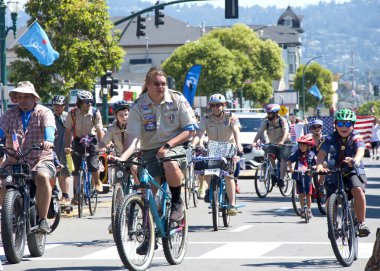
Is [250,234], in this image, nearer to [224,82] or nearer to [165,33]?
[224,82]

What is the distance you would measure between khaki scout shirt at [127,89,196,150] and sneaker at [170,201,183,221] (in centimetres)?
56

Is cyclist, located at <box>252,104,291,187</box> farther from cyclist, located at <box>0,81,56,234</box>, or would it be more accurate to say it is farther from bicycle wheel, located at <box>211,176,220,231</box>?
cyclist, located at <box>0,81,56,234</box>

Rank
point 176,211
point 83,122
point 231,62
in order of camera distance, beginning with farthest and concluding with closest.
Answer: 1. point 231,62
2. point 83,122
3. point 176,211

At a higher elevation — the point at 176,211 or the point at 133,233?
the point at 176,211

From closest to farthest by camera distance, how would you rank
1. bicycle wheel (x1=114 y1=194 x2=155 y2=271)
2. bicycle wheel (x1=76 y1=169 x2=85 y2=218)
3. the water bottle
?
bicycle wheel (x1=114 y1=194 x2=155 y2=271), bicycle wheel (x1=76 y1=169 x2=85 y2=218), the water bottle

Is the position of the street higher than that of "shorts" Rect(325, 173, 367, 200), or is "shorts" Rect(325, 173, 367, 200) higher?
"shorts" Rect(325, 173, 367, 200)

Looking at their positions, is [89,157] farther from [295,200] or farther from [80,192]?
[295,200]

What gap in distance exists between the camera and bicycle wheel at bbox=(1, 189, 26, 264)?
413 inches

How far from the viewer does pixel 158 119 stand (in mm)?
10844

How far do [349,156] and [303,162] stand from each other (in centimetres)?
564

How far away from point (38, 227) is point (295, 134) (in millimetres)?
28523

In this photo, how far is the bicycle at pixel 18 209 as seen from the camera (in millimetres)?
10547

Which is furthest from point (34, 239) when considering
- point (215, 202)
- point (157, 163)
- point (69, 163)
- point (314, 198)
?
point (314, 198)

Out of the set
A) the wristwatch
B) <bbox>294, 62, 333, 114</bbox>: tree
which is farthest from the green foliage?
the wristwatch
